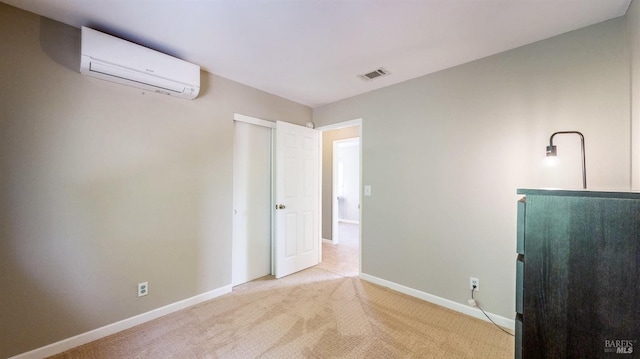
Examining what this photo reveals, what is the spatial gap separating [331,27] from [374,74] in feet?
3.08

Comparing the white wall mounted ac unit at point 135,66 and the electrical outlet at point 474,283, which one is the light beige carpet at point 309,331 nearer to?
the electrical outlet at point 474,283

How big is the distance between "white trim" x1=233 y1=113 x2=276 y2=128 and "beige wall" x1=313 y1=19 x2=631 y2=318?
1236mm

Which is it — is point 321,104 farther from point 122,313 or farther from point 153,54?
point 122,313

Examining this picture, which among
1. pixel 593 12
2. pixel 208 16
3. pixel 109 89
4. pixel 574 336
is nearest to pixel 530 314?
pixel 574 336

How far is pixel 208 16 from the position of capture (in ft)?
5.65

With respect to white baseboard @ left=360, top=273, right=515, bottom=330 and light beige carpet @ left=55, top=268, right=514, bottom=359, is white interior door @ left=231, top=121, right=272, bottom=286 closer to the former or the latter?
light beige carpet @ left=55, top=268, right=514, bottom=359

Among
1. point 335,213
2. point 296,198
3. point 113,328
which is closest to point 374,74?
point 296,198

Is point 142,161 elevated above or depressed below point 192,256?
above

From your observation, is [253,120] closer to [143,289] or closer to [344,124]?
[344,124]

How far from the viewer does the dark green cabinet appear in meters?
0.89

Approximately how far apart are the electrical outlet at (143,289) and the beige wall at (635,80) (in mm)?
3666

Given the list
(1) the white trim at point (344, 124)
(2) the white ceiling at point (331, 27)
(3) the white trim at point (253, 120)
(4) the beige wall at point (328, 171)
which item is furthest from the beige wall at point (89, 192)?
(4) the beige wall at point (328, 171)

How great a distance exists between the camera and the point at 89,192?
6.31ft

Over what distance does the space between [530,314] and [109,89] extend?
311 centimetres
